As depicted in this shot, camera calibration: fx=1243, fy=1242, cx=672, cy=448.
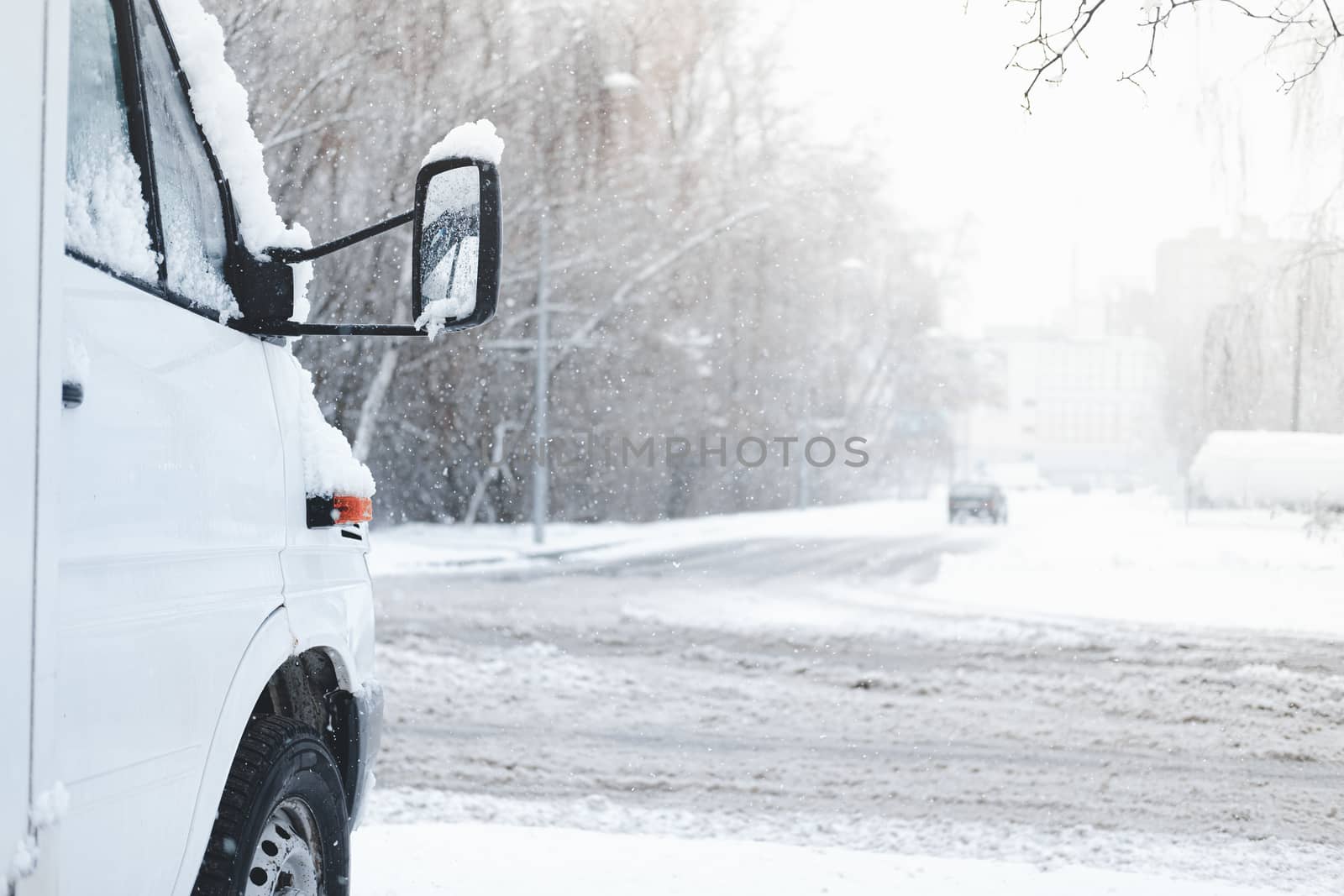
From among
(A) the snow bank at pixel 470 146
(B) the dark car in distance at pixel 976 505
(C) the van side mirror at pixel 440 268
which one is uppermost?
(A) the snow bank at pixel 470 146

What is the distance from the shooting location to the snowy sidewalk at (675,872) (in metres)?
4.31

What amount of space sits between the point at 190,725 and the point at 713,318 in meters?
25.0

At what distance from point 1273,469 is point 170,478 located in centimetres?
691

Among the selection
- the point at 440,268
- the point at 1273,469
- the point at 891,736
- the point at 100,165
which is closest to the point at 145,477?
the point at 100,165

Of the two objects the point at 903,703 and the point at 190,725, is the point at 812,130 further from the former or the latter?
the point at 190,725

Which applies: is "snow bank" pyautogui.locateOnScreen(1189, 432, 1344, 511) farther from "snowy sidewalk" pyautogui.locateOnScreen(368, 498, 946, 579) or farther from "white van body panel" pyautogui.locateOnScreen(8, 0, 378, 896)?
"snowy sidewalk" pyautogui.locateOnScreen(368, 498, 946, 579)

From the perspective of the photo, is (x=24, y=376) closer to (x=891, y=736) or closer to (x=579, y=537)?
(x=891, y=736)

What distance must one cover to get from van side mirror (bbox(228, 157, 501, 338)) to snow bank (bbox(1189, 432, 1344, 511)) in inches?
231

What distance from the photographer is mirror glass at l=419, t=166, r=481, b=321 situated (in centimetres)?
234

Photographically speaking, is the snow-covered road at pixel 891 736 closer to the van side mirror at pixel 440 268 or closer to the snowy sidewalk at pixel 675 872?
the snowy sidewalk at pixel 675 872

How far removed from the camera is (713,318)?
26.7 meters

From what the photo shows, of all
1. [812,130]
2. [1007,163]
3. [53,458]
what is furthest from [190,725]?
[812,130]

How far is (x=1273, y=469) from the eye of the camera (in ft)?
24.0

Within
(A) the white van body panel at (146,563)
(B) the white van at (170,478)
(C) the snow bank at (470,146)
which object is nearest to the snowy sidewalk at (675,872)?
(B) the white van at (170,478)
